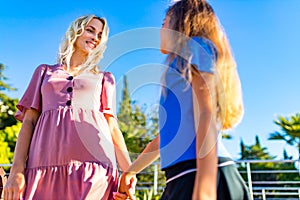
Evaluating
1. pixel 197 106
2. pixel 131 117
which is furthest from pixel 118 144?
pixel 197 106

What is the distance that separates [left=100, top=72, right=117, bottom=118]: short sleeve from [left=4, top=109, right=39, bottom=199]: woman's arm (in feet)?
0.71

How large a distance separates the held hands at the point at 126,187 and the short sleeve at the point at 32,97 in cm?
38

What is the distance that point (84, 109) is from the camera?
45.4 inches

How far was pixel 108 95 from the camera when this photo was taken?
123 centimetres

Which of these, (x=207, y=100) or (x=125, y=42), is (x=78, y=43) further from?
(x=207, y=100)

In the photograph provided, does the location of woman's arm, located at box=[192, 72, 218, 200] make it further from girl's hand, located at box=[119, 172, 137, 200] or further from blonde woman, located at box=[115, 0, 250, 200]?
girl's hand, located at box=[119, 172, 137, 200]

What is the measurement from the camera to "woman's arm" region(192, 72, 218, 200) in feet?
2.21

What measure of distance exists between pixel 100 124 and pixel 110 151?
0.09 metres

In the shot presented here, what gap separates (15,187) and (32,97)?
31cm

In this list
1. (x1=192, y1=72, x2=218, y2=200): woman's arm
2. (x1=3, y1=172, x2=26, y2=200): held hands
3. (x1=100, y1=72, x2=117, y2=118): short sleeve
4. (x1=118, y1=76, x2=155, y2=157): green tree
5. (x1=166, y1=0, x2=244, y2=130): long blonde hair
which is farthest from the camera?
(x1=100, y1=72, x2=117, y2=118): short sleeve

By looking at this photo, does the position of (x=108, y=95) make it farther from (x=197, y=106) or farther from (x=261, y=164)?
(x=261, y=164)

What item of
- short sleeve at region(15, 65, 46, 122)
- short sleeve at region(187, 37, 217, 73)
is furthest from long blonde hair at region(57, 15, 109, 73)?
short sleeve at region(187, 37, 217, 73)

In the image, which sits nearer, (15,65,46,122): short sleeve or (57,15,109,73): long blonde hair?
(15,65,46,122): short sleeve

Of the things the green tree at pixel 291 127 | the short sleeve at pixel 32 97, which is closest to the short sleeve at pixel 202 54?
the short sleeve at pixel 32 97
